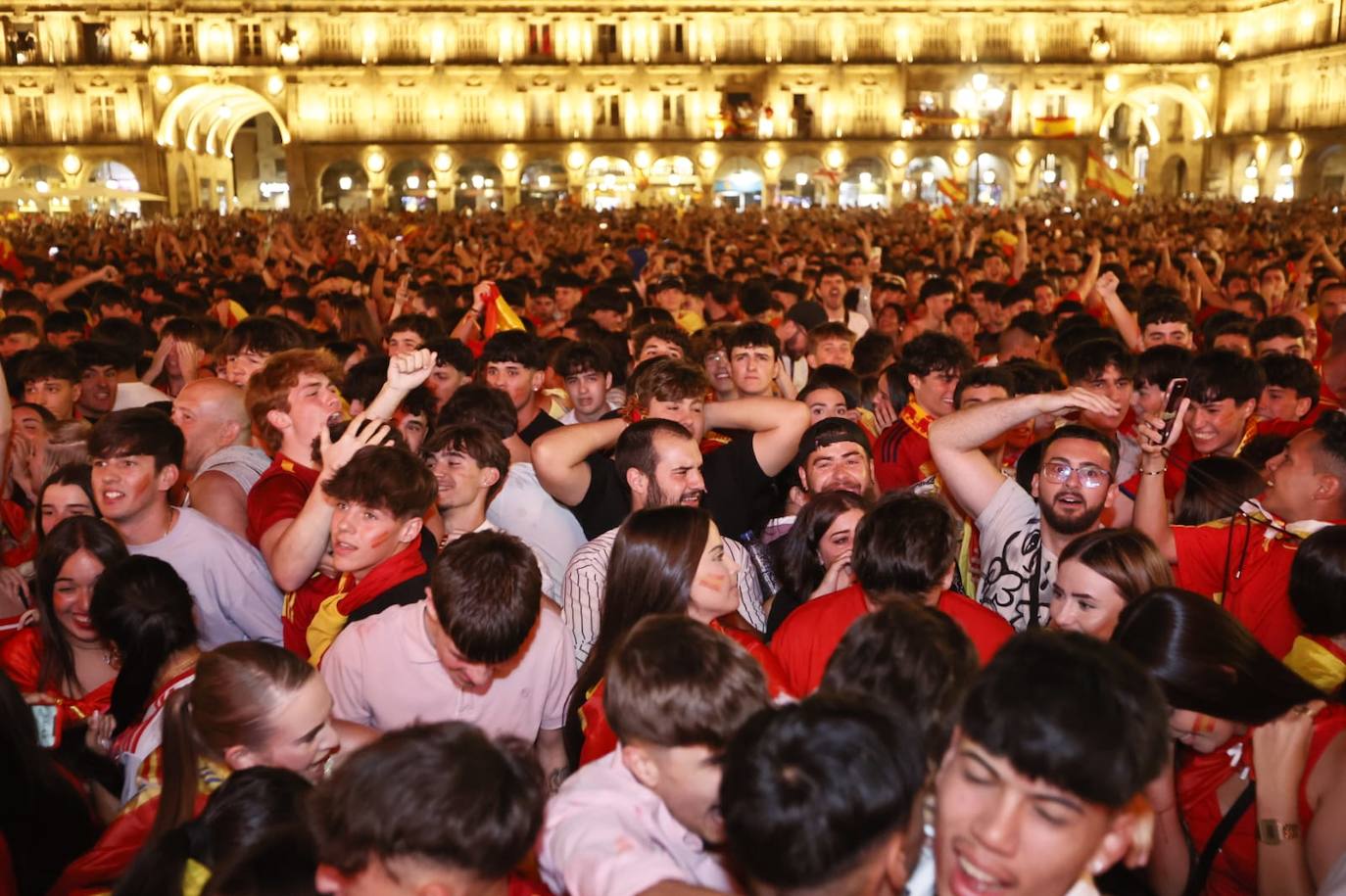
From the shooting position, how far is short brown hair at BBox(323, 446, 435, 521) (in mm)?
4086

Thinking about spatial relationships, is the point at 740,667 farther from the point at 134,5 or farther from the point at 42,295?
the point at 134,5

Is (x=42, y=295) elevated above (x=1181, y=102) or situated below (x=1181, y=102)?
below

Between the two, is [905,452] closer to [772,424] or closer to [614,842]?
[772,424]

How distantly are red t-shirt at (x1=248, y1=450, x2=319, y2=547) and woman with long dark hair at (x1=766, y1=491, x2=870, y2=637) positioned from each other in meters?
1.86

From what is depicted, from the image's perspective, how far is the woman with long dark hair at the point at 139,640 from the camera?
370cm

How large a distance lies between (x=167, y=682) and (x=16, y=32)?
49.8 m

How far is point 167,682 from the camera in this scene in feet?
12.3

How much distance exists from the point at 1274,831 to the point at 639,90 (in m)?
48.1

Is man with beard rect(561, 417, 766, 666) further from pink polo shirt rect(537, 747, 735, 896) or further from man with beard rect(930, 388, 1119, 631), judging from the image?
pink polo shirt rect(537, 747, 735, 896)

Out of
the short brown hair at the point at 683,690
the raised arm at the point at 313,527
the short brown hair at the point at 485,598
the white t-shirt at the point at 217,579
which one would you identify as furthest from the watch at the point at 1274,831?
the white t-shirt at the point at 217,579

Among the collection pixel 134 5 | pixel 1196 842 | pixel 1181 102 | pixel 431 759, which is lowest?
pixel 1196 842

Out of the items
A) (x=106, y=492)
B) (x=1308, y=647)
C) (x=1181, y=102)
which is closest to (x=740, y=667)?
(x=1308, y=647)

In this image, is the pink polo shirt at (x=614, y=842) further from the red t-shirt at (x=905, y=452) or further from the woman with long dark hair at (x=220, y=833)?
the red t-shirt at (x=905, y=452)

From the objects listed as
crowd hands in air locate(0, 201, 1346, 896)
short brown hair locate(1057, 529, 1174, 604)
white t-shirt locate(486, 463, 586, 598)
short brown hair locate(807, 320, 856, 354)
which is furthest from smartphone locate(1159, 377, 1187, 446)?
short brown hair locate(807, 320, 856, 354)
